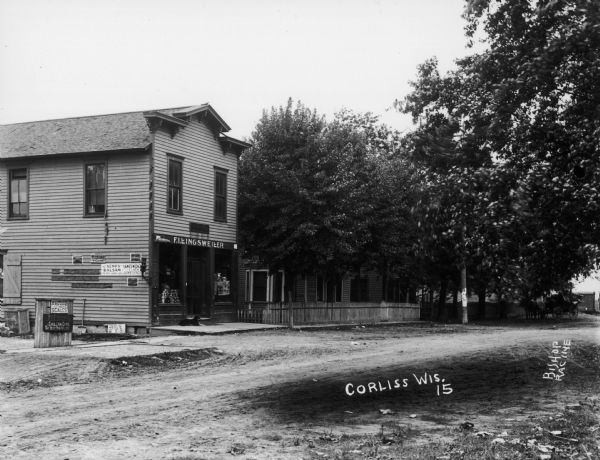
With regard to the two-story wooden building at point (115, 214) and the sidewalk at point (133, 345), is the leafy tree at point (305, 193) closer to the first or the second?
the two-story wooden building at point (115, 214)

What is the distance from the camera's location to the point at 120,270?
2555 cm

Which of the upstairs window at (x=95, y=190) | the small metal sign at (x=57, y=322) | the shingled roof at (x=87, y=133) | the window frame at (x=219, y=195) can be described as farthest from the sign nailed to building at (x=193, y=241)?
the small metal sign at (x=57, y=322)

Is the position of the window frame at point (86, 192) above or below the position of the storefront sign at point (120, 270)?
Result: above

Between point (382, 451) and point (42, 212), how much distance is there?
22.0 meters

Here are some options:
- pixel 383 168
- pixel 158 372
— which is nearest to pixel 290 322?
pixel 383 168

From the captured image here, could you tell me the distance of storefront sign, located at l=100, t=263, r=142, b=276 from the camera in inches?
996

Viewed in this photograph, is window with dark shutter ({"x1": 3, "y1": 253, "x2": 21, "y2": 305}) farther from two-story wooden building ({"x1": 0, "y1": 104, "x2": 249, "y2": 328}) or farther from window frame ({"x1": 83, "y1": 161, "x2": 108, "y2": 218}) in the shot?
window frame ({"x1": 83, "y1": 161, "x2": 108, "y2": 218})

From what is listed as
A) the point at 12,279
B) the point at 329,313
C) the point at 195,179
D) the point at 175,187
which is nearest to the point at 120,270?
the point at 175,187

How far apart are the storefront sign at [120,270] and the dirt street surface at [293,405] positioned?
22.4ft

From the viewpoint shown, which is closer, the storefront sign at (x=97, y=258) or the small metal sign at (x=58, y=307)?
the small metal sign at (x=58, y=307)

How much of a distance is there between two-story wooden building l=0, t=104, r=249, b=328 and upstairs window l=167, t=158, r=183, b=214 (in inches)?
1.6

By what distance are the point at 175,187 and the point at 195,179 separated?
1.26 metres

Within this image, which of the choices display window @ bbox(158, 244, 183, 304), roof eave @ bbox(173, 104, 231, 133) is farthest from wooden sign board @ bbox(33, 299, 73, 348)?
roof eave @ bbox(173, 104, 231, 133)

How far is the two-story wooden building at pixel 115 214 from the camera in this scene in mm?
25359
